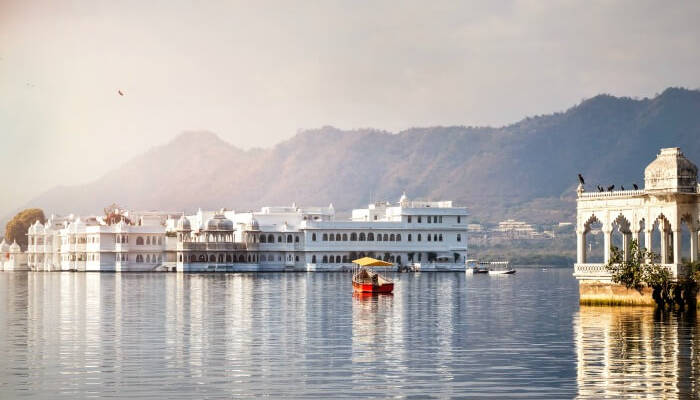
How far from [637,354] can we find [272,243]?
100327mm

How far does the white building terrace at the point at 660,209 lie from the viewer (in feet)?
154

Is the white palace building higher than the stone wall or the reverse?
higher

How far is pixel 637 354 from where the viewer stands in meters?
30.8

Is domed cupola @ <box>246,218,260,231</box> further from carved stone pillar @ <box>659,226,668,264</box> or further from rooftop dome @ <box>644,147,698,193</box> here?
rooftop dome @ <box>644,147,698,193</box>

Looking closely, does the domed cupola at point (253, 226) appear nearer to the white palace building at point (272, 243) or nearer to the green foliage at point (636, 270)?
the white palace building at point (272, 243)

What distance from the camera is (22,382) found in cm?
2581

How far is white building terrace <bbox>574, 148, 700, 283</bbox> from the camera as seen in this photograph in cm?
4694

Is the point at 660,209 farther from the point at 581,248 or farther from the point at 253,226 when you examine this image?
the point at 253,226

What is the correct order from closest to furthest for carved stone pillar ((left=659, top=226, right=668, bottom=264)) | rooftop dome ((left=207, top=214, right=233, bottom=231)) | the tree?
carved stone pillar ((left=659, top=226, right=668, bottom=264)) < rooftop dome ((left=207, top=214, right=233, bottom=231)) < the tree

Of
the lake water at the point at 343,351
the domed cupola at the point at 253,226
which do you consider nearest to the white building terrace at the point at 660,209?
the lake water at the point at 343,351

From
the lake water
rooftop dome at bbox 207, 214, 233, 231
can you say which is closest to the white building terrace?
the lake water

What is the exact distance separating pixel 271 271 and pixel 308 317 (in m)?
82.2

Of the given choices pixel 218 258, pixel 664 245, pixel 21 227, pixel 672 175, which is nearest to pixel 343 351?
pixel 672 175

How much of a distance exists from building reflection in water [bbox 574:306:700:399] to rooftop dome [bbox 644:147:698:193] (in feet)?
18.2
